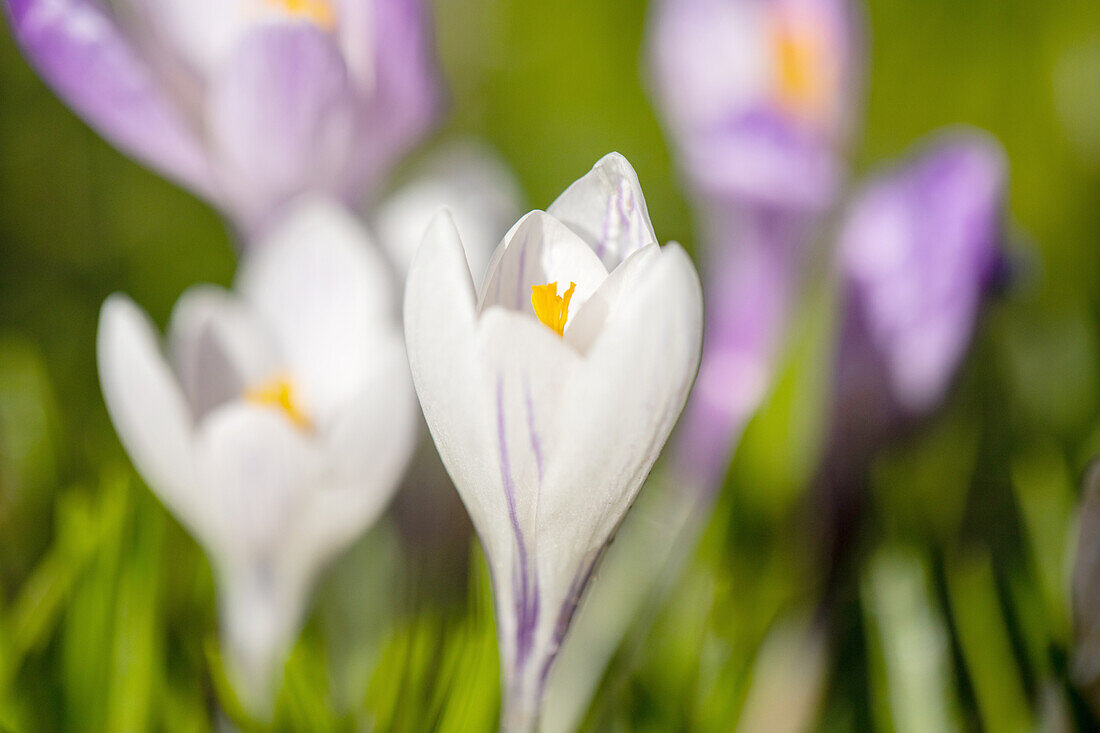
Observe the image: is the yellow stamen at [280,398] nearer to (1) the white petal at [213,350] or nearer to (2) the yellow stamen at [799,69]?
(1) the white petal at [213,350]

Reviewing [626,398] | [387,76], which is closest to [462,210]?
[387,76]

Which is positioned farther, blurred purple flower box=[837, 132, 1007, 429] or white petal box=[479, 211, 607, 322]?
blurred purple flower box=[837, 132, 1007, 429]

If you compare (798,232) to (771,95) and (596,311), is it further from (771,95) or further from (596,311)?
(596,311)

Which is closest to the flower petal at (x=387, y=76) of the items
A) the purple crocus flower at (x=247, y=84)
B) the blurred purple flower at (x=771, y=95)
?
the purple crocus flower at (x=247, y=84)

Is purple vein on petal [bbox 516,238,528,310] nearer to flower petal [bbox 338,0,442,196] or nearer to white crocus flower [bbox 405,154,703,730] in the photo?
white crocus flower [bbox 405,154,703,730]

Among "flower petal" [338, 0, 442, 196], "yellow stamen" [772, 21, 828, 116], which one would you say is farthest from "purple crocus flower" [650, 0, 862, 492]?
"flower petal" [338, 0, 442, 196]

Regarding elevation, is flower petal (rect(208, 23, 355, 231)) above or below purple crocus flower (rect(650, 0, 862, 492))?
above

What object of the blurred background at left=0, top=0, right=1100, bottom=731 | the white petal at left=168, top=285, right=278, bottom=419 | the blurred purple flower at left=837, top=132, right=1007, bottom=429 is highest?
the white petal at left=168, top=285, right=278, bottom=419
